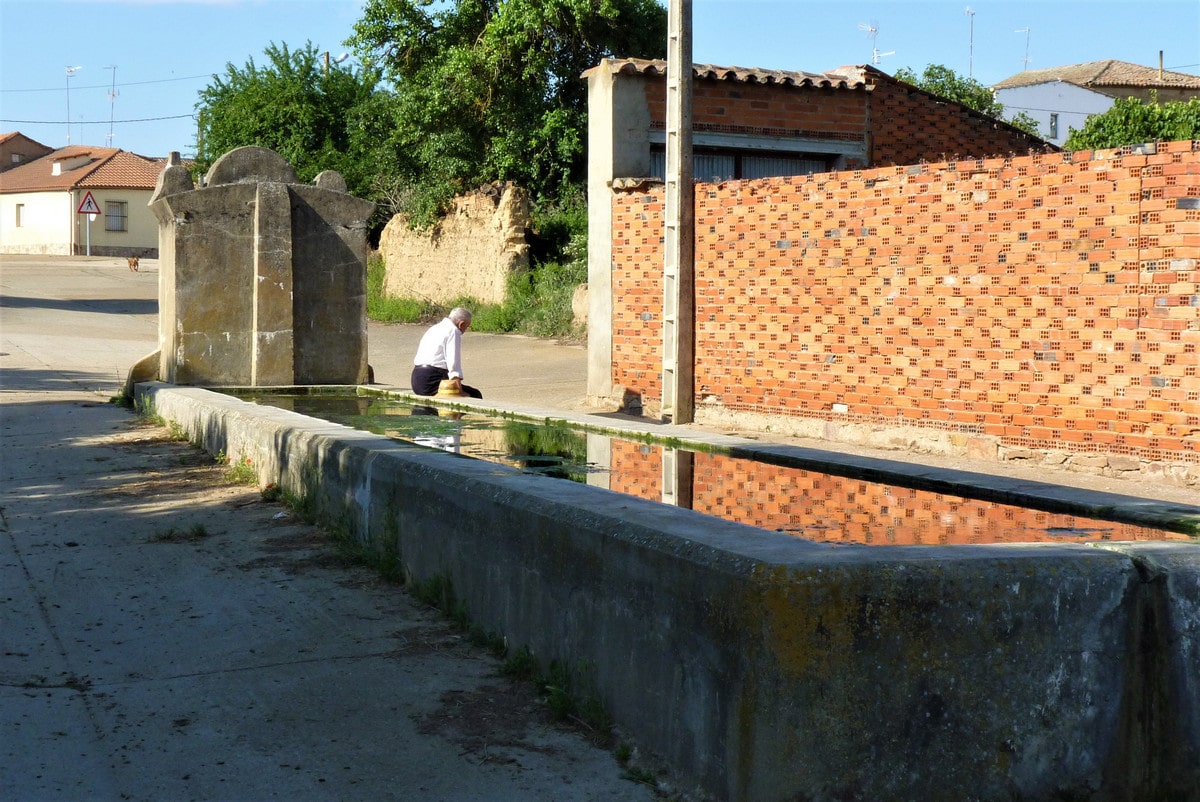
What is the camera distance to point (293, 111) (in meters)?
33.2

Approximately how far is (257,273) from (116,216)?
46.8 m

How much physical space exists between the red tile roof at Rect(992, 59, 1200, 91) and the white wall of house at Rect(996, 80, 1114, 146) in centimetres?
35

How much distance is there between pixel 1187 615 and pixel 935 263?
7150mm

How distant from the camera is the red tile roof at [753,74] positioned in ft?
45.7

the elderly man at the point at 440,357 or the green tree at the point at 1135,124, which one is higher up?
the green tree at the point at 1135,124

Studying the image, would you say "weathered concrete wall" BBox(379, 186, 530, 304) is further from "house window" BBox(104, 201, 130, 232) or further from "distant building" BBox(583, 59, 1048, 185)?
"house window" BBox(104, 201, 130, 232)

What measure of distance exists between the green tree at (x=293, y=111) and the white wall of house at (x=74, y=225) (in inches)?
806

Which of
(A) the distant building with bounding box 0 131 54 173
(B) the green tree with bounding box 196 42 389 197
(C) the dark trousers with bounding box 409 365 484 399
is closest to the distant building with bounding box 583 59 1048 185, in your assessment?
(C) the dark trousers with bounding box 409 365 484 399

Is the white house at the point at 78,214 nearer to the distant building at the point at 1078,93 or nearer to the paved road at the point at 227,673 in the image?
the distant building at the point at 1078,93

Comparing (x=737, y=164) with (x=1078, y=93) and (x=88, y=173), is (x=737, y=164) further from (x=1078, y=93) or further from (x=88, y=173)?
(x=1078, y=93)

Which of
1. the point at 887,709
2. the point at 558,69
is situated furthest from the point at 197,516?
the point at 558,69

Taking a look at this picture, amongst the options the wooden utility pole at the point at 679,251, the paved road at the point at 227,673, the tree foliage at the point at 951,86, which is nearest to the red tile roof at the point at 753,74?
the wooden utility pole at the point at 679,251

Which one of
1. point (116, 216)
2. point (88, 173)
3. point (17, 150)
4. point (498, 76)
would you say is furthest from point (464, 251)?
point (17, 150)

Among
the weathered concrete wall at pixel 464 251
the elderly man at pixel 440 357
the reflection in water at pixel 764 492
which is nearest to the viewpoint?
the reflection in water at pixel 764 492
